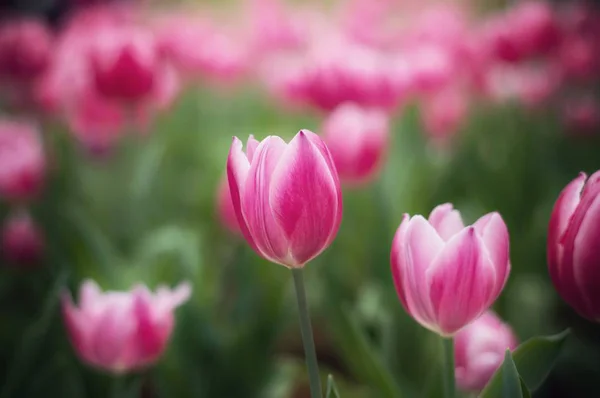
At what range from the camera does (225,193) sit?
0.96 metres

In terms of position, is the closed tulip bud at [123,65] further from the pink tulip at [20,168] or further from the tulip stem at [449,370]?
the tulip stem at [449,370]

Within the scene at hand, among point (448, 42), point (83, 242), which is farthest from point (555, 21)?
point (83, 242)

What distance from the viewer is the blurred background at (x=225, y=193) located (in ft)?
2.62

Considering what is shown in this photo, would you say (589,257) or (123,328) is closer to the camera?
(589,257)

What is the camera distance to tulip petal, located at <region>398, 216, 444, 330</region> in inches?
15.4

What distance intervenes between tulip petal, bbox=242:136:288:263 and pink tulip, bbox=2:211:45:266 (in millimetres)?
809

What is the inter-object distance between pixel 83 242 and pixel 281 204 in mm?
629

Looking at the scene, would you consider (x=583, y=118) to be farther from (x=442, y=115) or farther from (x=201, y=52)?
(x=201, y=52)

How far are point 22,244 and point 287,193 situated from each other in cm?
84

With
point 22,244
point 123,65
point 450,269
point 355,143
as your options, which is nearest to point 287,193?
point 450,269

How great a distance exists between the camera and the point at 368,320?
88 cm

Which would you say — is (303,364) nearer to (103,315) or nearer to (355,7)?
(103,315)

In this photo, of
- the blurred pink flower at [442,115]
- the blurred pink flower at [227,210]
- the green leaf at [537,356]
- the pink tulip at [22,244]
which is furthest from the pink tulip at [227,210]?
the blurred pink flower at [442,115]

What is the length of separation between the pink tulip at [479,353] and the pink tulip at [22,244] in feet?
2.68
